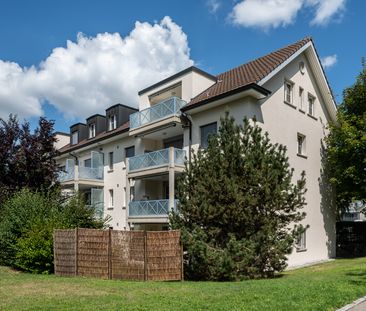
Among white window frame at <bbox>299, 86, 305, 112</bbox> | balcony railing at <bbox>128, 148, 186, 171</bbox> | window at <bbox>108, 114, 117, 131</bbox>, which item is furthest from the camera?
window at <bbox>108, 114, 117, 131</bbox>

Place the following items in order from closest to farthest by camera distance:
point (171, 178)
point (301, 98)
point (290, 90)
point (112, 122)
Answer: point (171, 178) < point (290, 90) < point (301, 98) < point (112, 122)

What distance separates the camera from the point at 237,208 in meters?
14.1

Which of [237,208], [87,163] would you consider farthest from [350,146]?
[87,163]

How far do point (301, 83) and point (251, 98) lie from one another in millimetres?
5703

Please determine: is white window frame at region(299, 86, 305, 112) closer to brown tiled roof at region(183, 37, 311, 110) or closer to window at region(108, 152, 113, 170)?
brown tiled roof at region(183, 37, 311, 110)

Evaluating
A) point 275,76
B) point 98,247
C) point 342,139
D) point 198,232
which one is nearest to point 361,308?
point 198,232

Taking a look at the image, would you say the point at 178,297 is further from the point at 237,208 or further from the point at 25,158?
the point at 25,158

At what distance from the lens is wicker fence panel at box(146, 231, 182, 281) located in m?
13.8

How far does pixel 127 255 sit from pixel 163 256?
4.36ft

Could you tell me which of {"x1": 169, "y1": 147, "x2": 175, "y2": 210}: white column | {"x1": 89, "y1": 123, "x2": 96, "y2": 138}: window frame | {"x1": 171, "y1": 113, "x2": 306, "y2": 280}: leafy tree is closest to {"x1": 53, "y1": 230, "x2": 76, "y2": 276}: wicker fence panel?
{"x1": 171, "y1": 113, "x2": 306, "y2": 280}: leafy tree

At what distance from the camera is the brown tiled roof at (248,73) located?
19.4m

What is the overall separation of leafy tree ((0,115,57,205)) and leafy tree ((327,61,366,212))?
1654 centimetres

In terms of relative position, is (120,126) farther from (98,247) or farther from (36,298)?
(36,298)

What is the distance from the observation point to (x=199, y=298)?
29.2 feet
